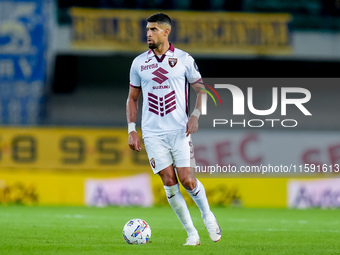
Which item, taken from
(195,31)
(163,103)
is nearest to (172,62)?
(163,103)

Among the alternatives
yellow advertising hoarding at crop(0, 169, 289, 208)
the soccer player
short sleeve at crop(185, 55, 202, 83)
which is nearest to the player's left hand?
the soccer player

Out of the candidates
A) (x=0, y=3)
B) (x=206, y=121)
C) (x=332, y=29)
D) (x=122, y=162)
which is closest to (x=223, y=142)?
(x=122, y=162)

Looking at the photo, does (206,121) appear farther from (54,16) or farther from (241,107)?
(54,16)

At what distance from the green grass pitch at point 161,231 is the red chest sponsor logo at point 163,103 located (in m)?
1.29

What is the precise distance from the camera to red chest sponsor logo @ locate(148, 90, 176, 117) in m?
7.61

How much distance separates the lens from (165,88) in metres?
7.62

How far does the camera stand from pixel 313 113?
26.0m

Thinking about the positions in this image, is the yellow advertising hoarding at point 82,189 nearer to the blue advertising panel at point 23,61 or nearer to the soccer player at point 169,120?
the blue advertising panel at point 23,61

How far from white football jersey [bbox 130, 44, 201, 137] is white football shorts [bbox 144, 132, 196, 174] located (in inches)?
2.5

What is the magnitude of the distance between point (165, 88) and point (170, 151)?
0.61 m

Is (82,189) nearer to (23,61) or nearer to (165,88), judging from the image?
(23,61)

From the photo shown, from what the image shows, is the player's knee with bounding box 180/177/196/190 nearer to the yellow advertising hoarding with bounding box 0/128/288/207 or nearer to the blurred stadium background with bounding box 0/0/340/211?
the yellow advertising hoarding with bounding box 0/128/288/207

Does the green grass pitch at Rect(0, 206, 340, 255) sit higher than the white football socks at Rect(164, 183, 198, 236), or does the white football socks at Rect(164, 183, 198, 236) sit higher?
the white football socks at Rect(164, 183, 198, 236)

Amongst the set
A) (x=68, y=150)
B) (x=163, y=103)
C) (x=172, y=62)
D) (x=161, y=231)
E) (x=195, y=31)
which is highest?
(x=172, y=62)
